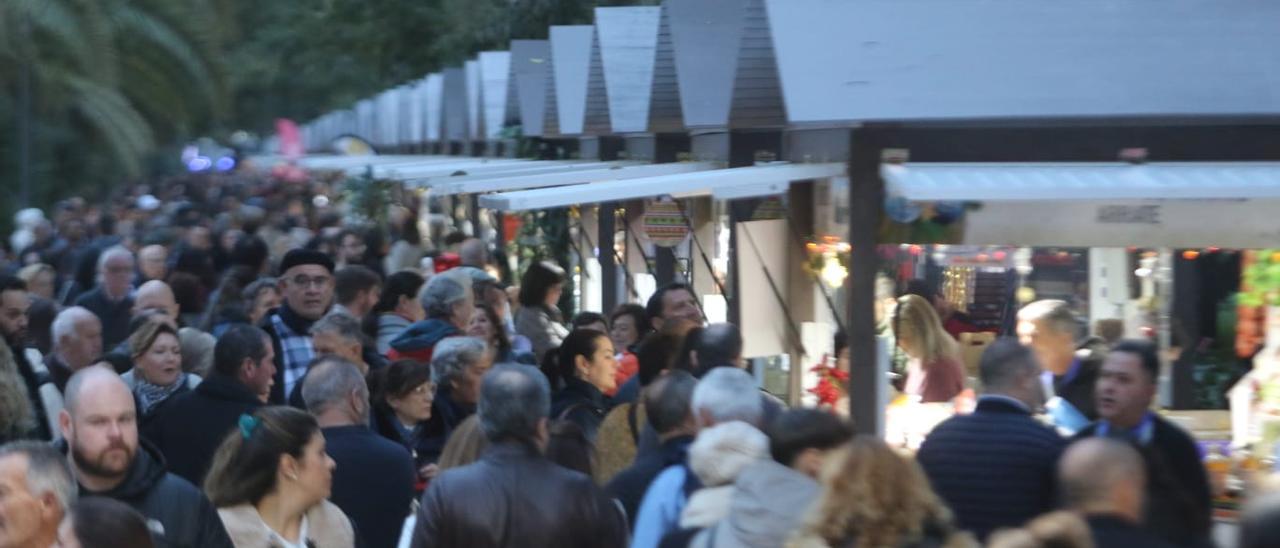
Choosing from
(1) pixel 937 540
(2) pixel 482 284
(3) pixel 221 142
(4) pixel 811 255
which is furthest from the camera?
(3) pixel 221 142

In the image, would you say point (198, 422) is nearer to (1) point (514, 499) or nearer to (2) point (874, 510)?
(1) point (514, 499)

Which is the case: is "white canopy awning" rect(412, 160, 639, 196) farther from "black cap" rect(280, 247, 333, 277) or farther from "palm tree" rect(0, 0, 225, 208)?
"palm tree" rect(0, 0, 225, 208)

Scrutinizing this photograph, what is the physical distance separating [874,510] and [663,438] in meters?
1.80

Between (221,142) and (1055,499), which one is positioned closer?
(1055,499)

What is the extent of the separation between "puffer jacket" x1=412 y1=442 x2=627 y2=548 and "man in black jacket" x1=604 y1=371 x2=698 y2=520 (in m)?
0.59

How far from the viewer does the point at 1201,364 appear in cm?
877

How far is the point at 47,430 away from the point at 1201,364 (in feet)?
17.1

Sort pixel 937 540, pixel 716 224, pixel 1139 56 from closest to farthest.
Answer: pixel 937 540, pixel 1139 56, pixel 716 224

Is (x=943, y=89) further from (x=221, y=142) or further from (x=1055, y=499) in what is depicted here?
(x=221, y=142)

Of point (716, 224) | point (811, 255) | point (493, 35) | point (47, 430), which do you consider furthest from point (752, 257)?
point (493, 35)

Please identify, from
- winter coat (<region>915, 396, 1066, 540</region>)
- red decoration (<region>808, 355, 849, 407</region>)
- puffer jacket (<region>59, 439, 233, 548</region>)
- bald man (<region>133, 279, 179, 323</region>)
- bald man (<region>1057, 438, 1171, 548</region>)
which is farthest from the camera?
bald man (<region>133, 279, 179, 323</region>)

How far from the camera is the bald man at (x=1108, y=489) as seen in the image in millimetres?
4730

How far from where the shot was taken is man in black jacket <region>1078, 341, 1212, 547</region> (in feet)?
18.6

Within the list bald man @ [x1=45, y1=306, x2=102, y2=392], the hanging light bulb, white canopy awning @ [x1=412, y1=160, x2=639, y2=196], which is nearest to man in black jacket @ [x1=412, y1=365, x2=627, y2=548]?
the hanging light bulb
